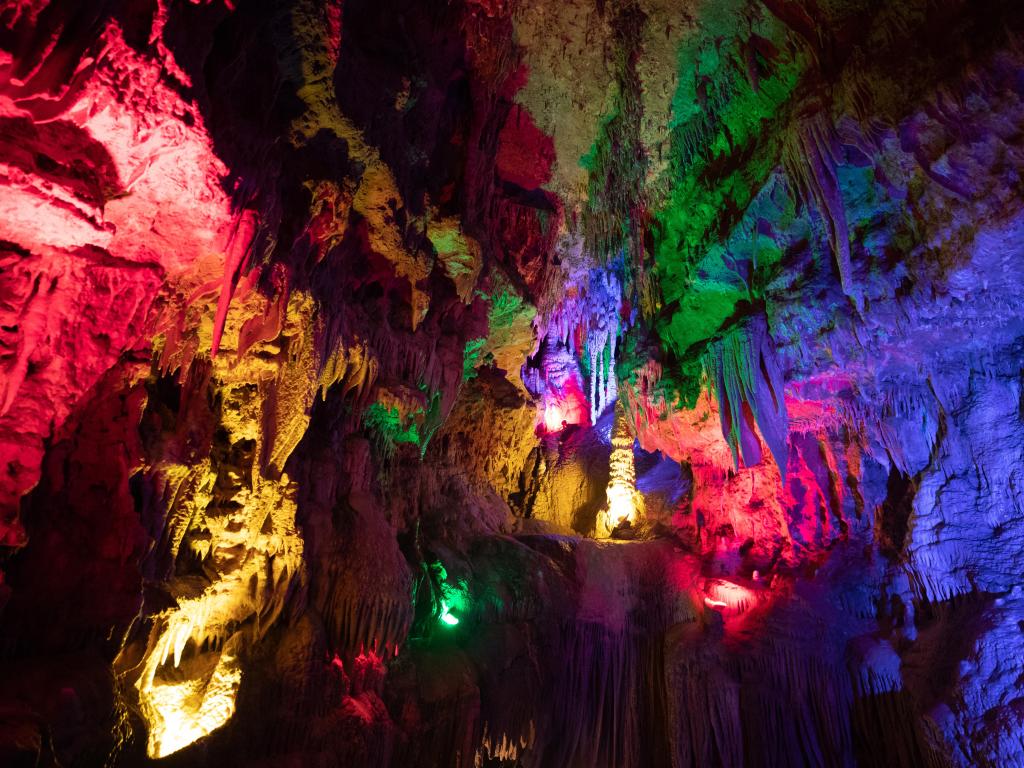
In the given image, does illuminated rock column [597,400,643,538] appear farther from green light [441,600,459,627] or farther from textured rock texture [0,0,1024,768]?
green light [441,600,459,627]

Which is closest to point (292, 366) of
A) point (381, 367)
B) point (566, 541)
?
point (381, 367)

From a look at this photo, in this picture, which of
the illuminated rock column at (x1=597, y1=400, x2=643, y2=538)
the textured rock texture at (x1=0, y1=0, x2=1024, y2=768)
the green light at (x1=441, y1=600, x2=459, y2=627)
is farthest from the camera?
the illuminated rock column at (x1=597, y1=400, x2=643, y2=538)

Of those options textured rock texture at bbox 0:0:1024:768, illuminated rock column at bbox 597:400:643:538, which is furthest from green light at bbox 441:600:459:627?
illuminated rock column at bbox 597:400:643:538

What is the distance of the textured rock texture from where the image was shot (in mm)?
3141

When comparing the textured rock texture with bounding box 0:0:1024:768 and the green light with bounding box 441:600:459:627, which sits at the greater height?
the textured rock texture with bounding box 0:0:1024:768

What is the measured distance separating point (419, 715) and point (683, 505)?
5796 millimetres

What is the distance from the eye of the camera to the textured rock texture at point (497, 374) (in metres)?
3.14

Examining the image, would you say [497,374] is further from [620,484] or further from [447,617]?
[447,617]

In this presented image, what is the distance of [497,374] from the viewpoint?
30.9ft

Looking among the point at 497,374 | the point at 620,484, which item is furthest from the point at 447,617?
the point at 620,484

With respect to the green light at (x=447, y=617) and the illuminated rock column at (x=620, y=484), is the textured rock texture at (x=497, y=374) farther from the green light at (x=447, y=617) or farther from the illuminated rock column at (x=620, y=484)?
the illuminated rock column at (x=620, y=484)

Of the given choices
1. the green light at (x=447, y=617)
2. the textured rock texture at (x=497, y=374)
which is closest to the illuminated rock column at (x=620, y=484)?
the textured rock texture at (x=497, y=374)

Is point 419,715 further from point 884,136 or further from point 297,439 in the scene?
point 884,136

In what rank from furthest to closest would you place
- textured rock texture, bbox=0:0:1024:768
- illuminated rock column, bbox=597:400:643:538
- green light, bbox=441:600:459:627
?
illuminated rock column, bbox=597:400:643:538 < green light, bbox=441:600:459:627 < textured rock texture, bbox=0:0:1024:768
